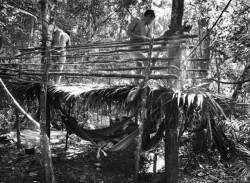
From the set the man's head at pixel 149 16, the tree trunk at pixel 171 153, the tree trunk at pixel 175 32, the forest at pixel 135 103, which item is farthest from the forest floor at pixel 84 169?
the man's head at pixel 149 16

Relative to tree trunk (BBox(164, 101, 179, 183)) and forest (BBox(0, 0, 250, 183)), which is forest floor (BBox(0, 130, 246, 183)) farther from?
tree trunk (BBox(164, 101, 179, 183))

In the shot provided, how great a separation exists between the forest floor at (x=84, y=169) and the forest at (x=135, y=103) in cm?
2

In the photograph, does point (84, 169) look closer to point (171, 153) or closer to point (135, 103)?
point (171, 153)

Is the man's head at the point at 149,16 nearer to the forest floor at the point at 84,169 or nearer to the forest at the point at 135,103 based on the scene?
the forest at the point at 135,103

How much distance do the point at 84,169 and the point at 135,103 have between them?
2277 mm

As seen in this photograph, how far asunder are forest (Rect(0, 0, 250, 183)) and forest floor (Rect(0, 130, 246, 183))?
0.02 metres

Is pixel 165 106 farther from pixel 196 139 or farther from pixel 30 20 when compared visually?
pixel 30 20

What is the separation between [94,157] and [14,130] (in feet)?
8.92

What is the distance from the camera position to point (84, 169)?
5.91 meters

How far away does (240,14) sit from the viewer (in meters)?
5.62

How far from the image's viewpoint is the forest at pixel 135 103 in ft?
13.0

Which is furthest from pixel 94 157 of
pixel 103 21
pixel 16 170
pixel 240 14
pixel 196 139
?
pixel 103 21

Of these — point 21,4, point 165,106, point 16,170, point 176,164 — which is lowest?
point 16,170

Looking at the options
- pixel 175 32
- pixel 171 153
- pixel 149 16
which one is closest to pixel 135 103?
pixel 171 153
